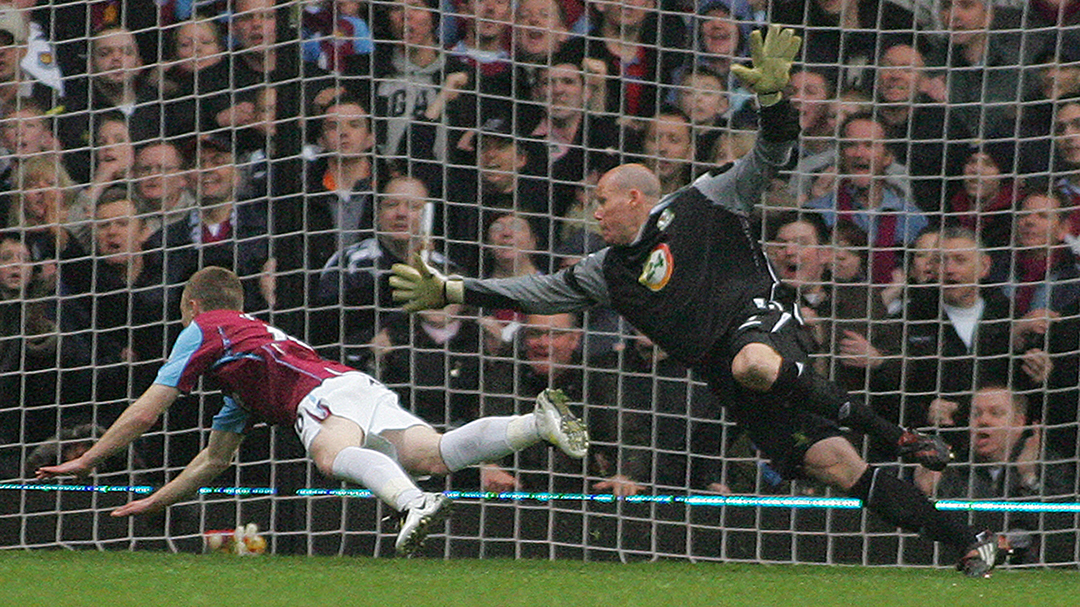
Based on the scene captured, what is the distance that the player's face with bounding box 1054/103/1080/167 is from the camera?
261 inches

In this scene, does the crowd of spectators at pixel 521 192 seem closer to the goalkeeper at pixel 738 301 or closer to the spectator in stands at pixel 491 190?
the spectator in stands at pixel 491 190

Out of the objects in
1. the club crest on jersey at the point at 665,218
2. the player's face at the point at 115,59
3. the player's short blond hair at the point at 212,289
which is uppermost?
the player's face at the point at 115,59

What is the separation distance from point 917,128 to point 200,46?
3140 millimetres

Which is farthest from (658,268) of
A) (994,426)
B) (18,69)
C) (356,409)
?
(18,69)

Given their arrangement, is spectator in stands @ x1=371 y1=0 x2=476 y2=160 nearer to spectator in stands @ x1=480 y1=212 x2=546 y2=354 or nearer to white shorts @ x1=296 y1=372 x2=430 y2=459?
spectator in stands @ x1=480 y1=212 x2=546 y2=354

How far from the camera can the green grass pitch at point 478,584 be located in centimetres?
411

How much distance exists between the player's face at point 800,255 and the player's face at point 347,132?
5.96ft

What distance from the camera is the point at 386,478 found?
493 cm

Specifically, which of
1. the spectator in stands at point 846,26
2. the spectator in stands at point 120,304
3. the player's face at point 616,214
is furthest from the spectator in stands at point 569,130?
the spectator in stands at point 120,304

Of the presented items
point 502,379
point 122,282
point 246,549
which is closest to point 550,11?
point 502,379

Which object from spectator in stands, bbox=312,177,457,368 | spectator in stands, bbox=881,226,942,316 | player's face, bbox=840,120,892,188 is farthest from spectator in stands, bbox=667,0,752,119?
spectator in stands, bbox=312,177,457,368

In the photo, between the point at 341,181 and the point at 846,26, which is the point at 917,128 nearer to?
the point at 846,26

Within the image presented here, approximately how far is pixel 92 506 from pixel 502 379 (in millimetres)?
1859

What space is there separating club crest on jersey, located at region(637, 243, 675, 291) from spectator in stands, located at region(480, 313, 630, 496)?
54.9 inches
